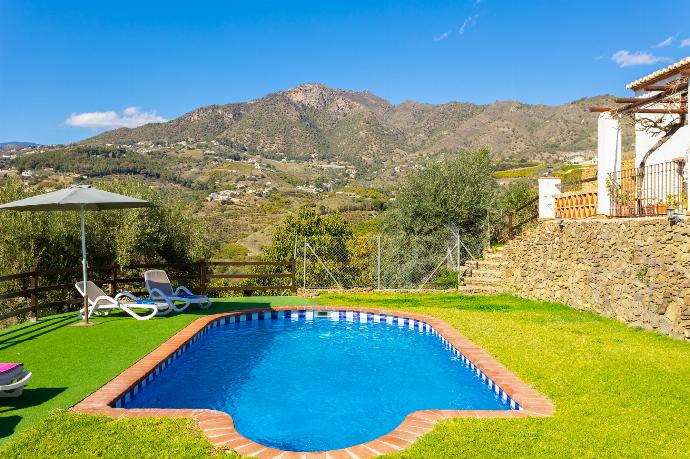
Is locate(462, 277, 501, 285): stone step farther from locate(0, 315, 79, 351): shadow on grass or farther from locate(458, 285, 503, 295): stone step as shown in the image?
locate(0, 315, 79, 351): shadow on grass

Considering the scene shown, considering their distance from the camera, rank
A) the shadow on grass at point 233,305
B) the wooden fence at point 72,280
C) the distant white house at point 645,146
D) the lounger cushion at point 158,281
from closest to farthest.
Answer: the wooden fence at point 72,280 → the distant white house at point 645,146 → the lounger cushion at point 158,281 → the shadow on grass at point 233,305

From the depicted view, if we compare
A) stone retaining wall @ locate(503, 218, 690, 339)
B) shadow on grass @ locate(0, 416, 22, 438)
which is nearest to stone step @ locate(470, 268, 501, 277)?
stone retaining wall @ locate(503, 218, 690, 339)

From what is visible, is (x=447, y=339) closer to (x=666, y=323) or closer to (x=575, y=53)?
(x=666, y=323)

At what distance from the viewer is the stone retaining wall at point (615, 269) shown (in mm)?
8633

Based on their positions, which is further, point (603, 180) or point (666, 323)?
point (603, 180)

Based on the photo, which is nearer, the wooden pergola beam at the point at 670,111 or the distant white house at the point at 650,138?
the distant white house at the point at 650,138

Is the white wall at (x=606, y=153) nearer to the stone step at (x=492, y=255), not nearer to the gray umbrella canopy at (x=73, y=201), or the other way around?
the stone step at (x=492, y=255)

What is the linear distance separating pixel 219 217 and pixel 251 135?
49983 millimetres

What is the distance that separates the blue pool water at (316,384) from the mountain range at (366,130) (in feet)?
243

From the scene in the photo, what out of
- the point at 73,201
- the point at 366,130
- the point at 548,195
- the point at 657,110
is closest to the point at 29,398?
the point at 73,201

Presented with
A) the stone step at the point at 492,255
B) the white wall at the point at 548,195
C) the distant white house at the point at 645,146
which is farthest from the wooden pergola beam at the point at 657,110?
the stone step at the point at 492,255

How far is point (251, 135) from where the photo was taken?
99.6 metres

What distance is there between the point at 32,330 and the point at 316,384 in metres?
6.00

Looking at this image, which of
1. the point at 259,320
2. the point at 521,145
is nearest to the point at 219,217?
the point at 259,320
